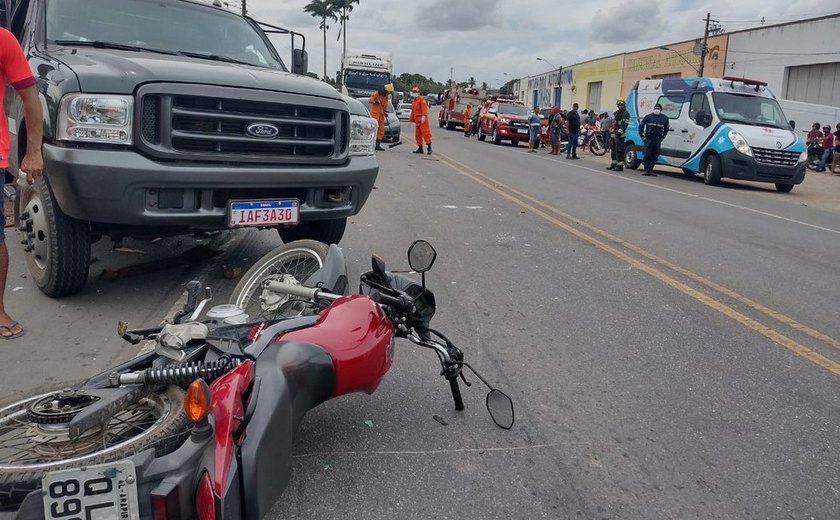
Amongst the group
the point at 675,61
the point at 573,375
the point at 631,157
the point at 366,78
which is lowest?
the point at 573,375

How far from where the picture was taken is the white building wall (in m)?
36.1

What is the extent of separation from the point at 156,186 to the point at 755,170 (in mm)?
14948

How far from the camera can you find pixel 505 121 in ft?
92.7

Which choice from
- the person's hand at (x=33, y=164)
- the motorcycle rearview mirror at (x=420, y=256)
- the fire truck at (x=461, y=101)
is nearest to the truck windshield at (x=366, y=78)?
the fire truck at (x=461, y=101)

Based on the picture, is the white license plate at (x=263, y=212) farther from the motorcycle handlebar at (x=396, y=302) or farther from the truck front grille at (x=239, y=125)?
the motorcycle handlebar at (x=396, y=302)

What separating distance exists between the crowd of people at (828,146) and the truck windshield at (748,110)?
713 centimetres

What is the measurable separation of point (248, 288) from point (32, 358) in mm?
1284

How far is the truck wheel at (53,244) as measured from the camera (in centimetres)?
443

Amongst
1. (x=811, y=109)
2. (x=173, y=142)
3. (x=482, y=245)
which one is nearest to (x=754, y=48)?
(x=811, y=109)

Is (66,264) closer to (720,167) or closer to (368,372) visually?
(368,372)

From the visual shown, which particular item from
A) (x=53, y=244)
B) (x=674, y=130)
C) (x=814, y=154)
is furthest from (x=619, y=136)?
(x=53, y=244)

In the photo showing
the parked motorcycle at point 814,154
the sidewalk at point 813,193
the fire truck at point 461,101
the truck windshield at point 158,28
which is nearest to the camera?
the truck windshield at point 158,28

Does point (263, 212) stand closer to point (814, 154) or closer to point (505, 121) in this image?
point (505, 121)

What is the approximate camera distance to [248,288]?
3.78m
